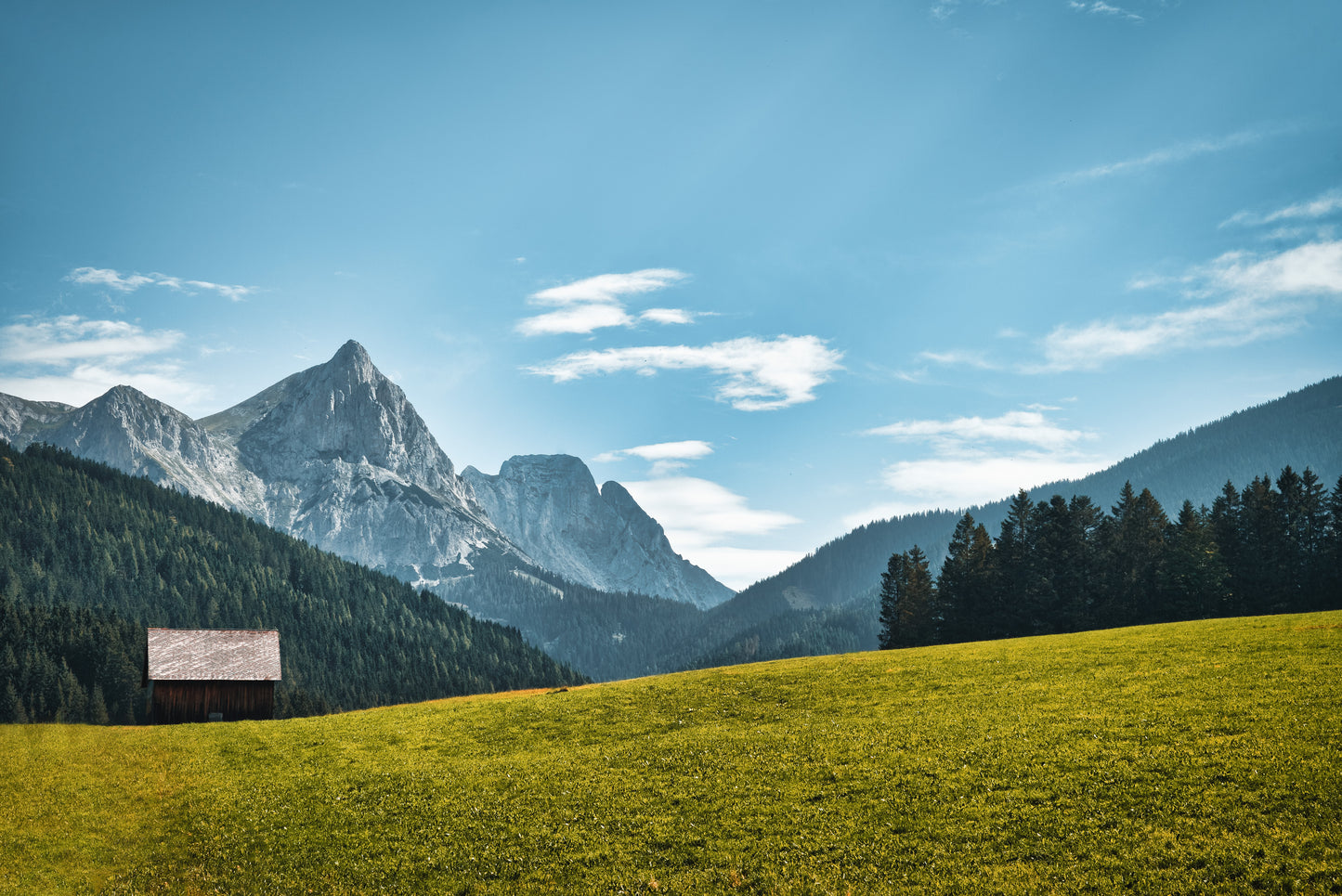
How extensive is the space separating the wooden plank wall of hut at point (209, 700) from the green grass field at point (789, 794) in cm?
2060

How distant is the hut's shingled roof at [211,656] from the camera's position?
67.1 m

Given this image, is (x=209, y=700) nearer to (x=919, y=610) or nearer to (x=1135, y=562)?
(x=919, y=610)

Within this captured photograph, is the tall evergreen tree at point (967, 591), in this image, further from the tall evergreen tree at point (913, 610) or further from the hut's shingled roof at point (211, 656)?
the hut's shingled roof at point (211, 656)

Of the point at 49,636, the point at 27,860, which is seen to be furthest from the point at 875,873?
the point at 49,636

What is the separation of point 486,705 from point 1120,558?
7540 cm

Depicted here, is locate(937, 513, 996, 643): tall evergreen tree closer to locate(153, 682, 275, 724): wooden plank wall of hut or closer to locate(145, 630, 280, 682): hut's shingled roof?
locate(145, 630, 280, 682): hut's shingled roof

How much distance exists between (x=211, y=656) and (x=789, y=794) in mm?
62184

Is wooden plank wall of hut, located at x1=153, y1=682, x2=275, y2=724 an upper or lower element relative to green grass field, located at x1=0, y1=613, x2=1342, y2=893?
upper

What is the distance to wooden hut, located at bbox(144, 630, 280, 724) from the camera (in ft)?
218

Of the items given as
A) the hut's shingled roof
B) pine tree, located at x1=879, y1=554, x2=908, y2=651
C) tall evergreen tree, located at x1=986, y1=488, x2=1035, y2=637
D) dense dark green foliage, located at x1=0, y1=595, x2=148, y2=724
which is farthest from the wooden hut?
tall evergreen tree, located at x1=986, y1=488, x2=1035, y2=637

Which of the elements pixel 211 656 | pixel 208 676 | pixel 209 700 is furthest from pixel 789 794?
pixel 211 656

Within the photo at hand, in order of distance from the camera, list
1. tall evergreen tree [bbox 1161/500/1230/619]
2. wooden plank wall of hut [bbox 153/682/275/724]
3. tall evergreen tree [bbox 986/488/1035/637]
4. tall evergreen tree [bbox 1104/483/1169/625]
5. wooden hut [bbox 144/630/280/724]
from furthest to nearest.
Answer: tall evergreen tree [bbox 986/488/1035/637] → tall evergreen tree [bbox 1104/483/1169/625] → tall evergreen tree [bbox 1161/500/1230/619] → wooden hut [bbox 144/630/280/724] → wooden plank wall of hut [bbox 153/682/275/724]

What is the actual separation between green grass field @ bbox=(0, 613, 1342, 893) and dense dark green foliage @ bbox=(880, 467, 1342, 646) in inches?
1763

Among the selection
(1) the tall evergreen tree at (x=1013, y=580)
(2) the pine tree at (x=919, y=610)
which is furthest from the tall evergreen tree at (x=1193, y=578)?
(2) the pine tree at (x=919, y=610)
